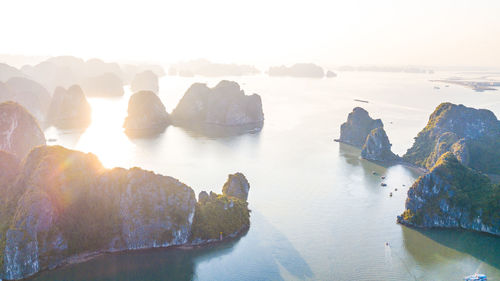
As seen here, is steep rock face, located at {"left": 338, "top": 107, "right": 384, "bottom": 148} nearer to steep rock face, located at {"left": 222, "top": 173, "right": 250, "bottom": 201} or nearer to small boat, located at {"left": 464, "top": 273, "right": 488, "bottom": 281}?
steep rock face, located at {"left": 222, "top": 173, "right": 250, "bottom": 201}

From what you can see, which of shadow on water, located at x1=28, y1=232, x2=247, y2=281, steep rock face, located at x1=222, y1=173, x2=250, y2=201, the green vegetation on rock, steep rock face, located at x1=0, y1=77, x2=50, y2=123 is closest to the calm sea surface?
shadow on water, located at x1=28, y1=232, x2=247, y2=281

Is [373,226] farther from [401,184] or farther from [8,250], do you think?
[8,250]

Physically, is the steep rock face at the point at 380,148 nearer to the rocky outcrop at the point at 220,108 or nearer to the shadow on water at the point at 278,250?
the shadow on water at the point at 278,250

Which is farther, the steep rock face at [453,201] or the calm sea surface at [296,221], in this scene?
the steep rock face at [453,201]

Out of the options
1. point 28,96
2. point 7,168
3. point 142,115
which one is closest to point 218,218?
point 7,168

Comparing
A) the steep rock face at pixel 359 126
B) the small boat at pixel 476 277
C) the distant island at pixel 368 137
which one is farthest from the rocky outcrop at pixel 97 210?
the steep rock face at pixel 359 126

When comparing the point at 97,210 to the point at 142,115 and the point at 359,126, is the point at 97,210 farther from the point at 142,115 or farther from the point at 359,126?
the point at 142,115
